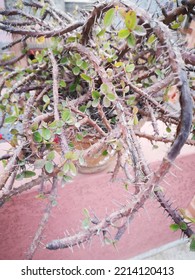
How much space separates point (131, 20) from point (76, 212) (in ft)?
2.40

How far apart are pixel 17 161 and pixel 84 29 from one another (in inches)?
12.0

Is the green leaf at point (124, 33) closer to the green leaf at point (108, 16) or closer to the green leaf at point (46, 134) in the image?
the green leaf at point (108, 16)

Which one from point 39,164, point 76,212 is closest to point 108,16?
point 39,164

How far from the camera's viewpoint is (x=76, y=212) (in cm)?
91

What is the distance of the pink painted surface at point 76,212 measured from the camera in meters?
0.79

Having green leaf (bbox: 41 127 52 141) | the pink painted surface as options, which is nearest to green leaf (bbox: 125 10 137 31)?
green leaf (bbox: 41 127 52 141)

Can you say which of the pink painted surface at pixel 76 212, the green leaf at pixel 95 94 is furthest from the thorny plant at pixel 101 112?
the pink painted surface at pixel 76 212

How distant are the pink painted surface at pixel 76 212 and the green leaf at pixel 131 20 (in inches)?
19.9

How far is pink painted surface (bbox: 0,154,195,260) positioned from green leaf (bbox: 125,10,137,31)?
0.50 meters

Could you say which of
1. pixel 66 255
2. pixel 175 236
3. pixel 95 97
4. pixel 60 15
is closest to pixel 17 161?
pixel 95 97
